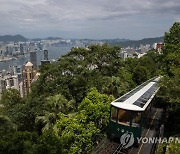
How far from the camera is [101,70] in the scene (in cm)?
2717

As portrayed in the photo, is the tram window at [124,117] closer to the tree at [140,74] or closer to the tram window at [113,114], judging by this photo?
the tram window at [113,114]

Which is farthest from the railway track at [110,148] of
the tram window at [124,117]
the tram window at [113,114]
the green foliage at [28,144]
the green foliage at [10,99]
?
the green foliage at [10,99]

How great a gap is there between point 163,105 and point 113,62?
7.04 meters

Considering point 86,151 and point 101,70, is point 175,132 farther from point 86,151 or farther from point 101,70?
point 101,70

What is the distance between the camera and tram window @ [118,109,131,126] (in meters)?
13.0

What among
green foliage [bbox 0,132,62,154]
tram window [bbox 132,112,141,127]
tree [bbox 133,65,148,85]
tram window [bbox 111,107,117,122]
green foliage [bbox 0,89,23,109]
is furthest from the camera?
tree [bbox 133,65,148,85]

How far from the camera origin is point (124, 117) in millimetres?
13164

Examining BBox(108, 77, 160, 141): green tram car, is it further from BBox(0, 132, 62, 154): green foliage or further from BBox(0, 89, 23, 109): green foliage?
BBox(0, 89, 23, 109): green foliage

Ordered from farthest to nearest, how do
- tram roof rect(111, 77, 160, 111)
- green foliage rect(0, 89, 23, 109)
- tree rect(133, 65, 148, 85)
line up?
tree rect(133, 65, 148, 85) → green foliage rect(0, 89, 23, 109) → tram roof rect(111, 77, 160, 111)

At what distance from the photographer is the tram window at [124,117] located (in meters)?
13.0

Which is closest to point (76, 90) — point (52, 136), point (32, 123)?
point (32, 123)

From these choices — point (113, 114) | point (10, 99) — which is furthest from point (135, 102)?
point (10, 99)

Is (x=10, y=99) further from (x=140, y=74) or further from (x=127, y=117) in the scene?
(x=127, y=117)

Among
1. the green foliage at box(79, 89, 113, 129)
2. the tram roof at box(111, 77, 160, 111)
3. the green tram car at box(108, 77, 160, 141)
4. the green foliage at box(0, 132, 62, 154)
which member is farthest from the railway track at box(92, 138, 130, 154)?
the green foliage at box(0, 132, 62, 154)
